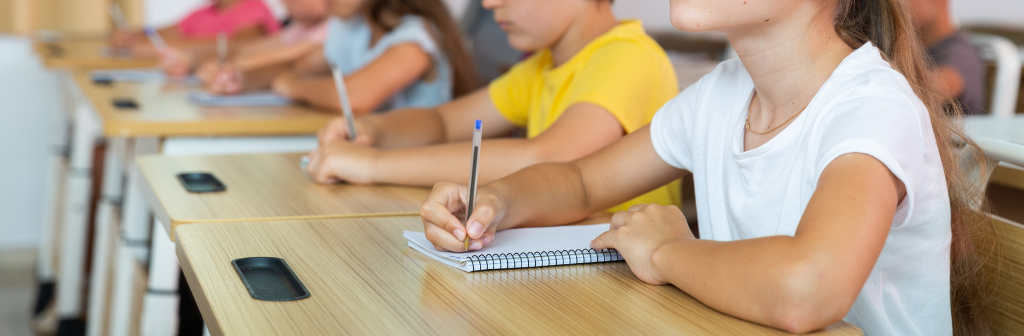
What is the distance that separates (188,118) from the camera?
1620mm

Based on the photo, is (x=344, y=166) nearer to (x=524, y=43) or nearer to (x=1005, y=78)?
(x=524, y=43)

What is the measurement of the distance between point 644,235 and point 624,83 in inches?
18.9

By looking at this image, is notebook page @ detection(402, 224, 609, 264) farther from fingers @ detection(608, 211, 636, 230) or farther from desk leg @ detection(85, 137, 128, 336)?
desk leg @ detection(85, 137, 128, 336)

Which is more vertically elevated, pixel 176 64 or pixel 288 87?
pixel 288 87

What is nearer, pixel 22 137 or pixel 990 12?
pixel 22 137

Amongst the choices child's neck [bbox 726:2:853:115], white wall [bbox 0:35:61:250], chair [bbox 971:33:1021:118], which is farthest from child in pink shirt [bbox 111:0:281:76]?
child's neck [bbox 726:2:853:115]

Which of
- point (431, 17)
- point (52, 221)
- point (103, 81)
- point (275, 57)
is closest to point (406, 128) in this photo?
point (431, 17)

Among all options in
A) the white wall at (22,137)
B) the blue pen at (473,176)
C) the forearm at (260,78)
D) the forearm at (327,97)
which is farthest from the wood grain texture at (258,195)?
the white wall at (22,137)

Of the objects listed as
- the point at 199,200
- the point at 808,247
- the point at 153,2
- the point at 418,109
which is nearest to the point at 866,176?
the point at 808,247

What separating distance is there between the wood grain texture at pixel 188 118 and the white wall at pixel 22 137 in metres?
1.56

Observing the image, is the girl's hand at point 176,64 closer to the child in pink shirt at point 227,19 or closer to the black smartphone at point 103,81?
the black smartphone at point 103,81

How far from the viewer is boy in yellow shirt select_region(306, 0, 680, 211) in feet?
3.81

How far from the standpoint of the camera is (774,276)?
61 centimetres

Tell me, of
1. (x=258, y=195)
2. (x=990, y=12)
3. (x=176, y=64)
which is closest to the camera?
(x=258, y=195)
